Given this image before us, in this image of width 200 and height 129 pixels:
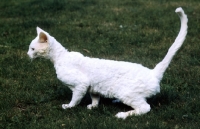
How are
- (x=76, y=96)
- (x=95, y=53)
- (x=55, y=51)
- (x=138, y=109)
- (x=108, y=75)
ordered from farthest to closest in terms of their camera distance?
(x=95, y=53) → (x=55, y=51) → (x=76, y=96) → (x=108, y=75) → (x=138, y=109)

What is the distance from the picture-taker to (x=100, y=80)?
14.5 feet

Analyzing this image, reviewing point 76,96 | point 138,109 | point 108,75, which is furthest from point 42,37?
point 138,109

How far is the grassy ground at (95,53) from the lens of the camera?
4324 millimetres

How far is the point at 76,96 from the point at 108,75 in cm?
48

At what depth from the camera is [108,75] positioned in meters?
4.42

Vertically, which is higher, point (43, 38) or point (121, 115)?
point (43, 38)

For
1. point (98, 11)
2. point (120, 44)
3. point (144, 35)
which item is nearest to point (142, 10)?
Result: point (98, 11)

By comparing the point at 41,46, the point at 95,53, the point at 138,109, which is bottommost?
the point at 95,53

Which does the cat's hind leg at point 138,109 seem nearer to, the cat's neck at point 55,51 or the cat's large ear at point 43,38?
the cat's neck at point 55,51

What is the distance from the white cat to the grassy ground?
205mm

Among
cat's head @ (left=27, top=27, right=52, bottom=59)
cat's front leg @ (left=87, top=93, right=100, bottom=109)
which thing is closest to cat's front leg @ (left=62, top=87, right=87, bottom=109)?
cat's front leg @ (left=87, top=93, right=100, bottom=109)

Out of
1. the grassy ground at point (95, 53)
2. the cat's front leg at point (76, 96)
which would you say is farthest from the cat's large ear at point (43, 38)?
the grassy ground at point (95, 53)

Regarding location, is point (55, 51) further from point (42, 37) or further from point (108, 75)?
point (108, 75)

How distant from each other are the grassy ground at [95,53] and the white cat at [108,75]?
21 centimetres
